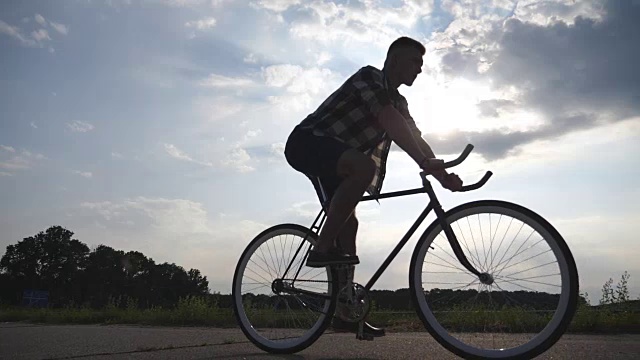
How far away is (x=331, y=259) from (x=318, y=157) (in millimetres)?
681

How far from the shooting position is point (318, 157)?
4125mm

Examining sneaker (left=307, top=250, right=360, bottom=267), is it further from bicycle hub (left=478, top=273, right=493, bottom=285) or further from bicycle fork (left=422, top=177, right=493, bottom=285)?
bicycle hub (left=478, top=273, right=493, bottom=285)

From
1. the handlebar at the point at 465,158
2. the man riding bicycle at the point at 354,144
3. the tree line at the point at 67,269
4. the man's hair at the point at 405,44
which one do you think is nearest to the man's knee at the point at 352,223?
the man riding bicycle at the point at 354,144

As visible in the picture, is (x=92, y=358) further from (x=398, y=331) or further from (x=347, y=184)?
(x=398, y=331)

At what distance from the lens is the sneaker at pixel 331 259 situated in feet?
13.6

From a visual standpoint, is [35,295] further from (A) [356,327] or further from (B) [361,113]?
(B) [361,113]

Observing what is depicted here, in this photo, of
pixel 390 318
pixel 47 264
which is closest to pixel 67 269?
pixel 47 264

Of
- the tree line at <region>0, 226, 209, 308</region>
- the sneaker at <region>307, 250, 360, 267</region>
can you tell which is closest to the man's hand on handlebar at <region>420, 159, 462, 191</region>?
the sneaker at <region>307, 250, 360, 267</region>

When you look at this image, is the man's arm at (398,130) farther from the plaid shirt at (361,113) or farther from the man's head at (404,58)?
the man's head at (404,58)

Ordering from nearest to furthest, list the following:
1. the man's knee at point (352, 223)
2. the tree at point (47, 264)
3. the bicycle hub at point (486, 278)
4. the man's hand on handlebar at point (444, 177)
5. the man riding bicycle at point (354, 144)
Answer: the bicycle hub at point (486, 278), the man's hand on handlebar at point (444, 177), the man riding bicycle at point (354, 144), the man's knee at point (352, 223), the tree at point (47, 264)

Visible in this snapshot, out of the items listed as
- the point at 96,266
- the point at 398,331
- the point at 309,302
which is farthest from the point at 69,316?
the point at 96,266

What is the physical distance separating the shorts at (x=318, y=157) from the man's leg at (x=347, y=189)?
0.07m

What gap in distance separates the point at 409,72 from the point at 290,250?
1.59 meters

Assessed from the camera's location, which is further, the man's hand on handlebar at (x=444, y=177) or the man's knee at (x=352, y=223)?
the man's knee at (x=352, y=223)
